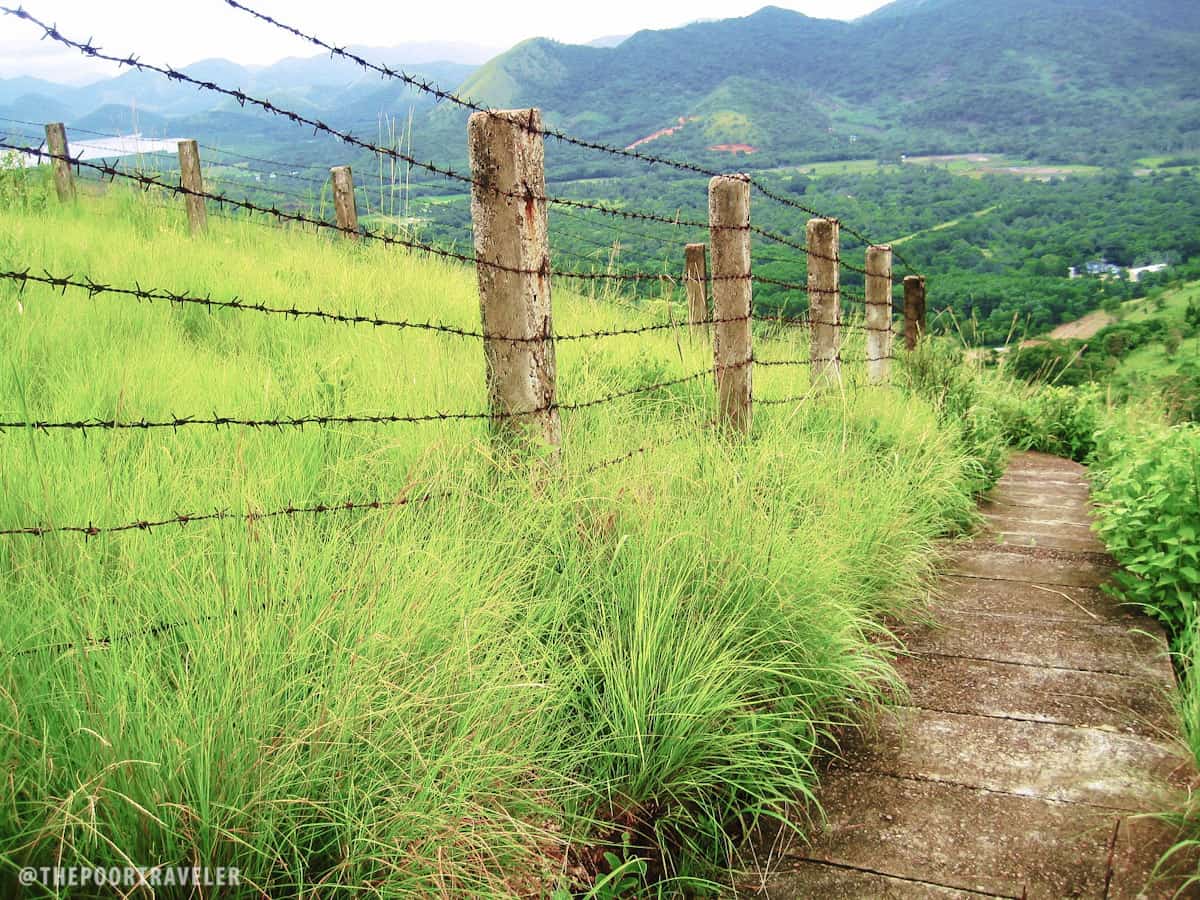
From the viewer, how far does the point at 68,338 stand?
4141 mm

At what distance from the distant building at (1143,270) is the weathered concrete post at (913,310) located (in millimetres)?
71251

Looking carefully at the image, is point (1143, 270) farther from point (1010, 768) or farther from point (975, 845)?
point (975, 845)

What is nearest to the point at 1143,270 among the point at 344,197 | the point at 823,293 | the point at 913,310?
the point at 913,310

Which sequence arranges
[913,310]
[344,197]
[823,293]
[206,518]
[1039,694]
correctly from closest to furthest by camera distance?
1. [206,518]
2. [1039,694]
3. [823,293]
4. [913,310]
5. [344,197]

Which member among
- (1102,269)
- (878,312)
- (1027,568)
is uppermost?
(878,312)

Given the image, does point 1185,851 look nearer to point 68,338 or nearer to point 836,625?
point 836,625

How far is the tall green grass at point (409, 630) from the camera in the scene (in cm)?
165

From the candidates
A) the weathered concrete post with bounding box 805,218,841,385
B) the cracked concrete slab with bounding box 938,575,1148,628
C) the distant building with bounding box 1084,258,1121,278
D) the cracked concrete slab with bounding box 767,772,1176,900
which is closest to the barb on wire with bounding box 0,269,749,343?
the weathered concrete post with bounding box 805,218,841,385

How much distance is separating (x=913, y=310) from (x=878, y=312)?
157 centimetres

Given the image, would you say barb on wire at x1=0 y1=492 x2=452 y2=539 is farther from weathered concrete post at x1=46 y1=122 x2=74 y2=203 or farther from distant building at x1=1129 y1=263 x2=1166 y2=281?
distant building at x1=1129 y1=263 x2=1166 y2=281

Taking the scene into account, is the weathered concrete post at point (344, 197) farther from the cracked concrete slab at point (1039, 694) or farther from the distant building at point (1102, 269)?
the distant building at point (1102, 269)

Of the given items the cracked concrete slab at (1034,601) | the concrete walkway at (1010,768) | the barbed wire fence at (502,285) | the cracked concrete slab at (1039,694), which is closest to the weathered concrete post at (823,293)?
the barbed wire fence at (502,285)

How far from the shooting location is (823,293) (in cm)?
598

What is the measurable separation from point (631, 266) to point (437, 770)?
5.83 m
